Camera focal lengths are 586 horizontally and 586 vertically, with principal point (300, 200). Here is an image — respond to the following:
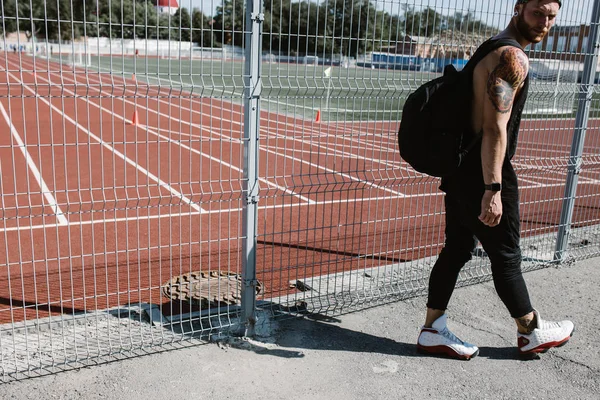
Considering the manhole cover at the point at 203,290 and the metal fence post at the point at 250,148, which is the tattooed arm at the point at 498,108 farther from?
the manhole cover at the point at 203,290

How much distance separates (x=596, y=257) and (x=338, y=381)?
382 cm

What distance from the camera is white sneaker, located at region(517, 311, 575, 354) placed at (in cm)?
391

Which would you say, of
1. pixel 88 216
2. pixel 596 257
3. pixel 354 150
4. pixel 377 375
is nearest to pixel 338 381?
pixel 377 375

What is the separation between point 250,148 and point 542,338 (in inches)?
91.2

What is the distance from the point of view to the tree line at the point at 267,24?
11.9ft

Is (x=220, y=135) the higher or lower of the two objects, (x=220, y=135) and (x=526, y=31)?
the lower

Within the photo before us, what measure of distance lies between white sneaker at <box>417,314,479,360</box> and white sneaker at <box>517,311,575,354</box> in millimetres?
314

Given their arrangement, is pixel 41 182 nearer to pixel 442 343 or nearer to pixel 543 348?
pixel 442 343

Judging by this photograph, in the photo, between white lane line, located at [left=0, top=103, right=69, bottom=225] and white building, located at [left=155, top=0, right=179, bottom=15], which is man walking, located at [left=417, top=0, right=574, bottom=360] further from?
white lane line, located at [left=0, top=103, right=69, bottom=225]

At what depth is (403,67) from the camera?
15.5ft

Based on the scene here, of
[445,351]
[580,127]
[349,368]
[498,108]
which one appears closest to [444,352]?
[445,351]

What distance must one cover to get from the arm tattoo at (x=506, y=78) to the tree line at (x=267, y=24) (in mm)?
1223

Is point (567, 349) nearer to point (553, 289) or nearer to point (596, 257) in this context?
point (553, 289)

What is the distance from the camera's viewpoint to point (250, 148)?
386cm
